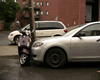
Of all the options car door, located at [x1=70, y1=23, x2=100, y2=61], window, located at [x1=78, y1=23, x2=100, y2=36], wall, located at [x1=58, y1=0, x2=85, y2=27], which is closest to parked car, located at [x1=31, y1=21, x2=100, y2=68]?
car door, located at [x1=70, y1=23, x2=100, y2=61]

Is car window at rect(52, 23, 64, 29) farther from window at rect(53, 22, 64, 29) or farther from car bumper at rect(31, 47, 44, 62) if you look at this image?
car bumper at rect(31, 47, 44, 62)

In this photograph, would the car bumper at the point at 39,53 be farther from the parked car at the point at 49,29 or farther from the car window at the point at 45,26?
the car window at the point at 45,26

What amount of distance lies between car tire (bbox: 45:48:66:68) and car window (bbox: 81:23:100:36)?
3.90ft

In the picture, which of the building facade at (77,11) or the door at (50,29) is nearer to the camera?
the door at (50,29)

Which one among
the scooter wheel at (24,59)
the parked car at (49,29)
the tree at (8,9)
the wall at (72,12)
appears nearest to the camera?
the scooter wheel at (24,59)

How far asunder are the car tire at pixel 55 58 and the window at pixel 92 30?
1.19 meters

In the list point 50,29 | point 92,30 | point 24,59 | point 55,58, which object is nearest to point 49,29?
point 50,29

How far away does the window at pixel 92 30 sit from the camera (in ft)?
21.6

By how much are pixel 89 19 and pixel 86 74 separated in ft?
56.5

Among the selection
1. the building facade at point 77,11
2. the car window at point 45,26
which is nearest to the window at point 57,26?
the car window at point 45,26

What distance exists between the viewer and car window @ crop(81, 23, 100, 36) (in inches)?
259

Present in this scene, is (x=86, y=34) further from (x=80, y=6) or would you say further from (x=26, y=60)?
(x=80, y=6)

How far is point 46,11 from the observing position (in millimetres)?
60406

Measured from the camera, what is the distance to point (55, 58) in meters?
6.45
